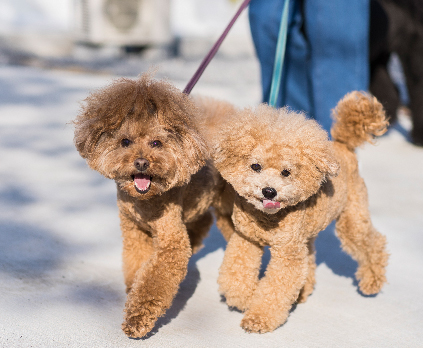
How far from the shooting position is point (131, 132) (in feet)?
6.52

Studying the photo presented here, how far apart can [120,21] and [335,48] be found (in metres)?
6.85

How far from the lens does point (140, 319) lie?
200 centimetres

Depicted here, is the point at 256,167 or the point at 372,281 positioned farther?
the point at 372,281

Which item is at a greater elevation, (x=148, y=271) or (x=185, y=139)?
(x=185, y=139)

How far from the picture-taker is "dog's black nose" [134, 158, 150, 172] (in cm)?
192

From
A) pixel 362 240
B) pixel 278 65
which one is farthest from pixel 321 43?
pixel 362 240

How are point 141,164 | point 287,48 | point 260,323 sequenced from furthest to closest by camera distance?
1. point 287,48
2. point 260,323
3. point 141,164

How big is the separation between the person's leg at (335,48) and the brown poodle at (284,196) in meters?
1.12

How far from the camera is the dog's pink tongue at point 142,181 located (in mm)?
1983

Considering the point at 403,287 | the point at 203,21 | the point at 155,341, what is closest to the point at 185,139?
the point at 155,341

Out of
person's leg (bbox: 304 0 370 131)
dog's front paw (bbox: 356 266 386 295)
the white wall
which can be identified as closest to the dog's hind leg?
dog's front paw (bbox: 356 266 386 295)

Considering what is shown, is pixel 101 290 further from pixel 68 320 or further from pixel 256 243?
pixel 256 243

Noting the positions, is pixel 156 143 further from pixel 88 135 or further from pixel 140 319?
pixel 140 319

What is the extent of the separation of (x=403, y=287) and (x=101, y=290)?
5.33 ft
